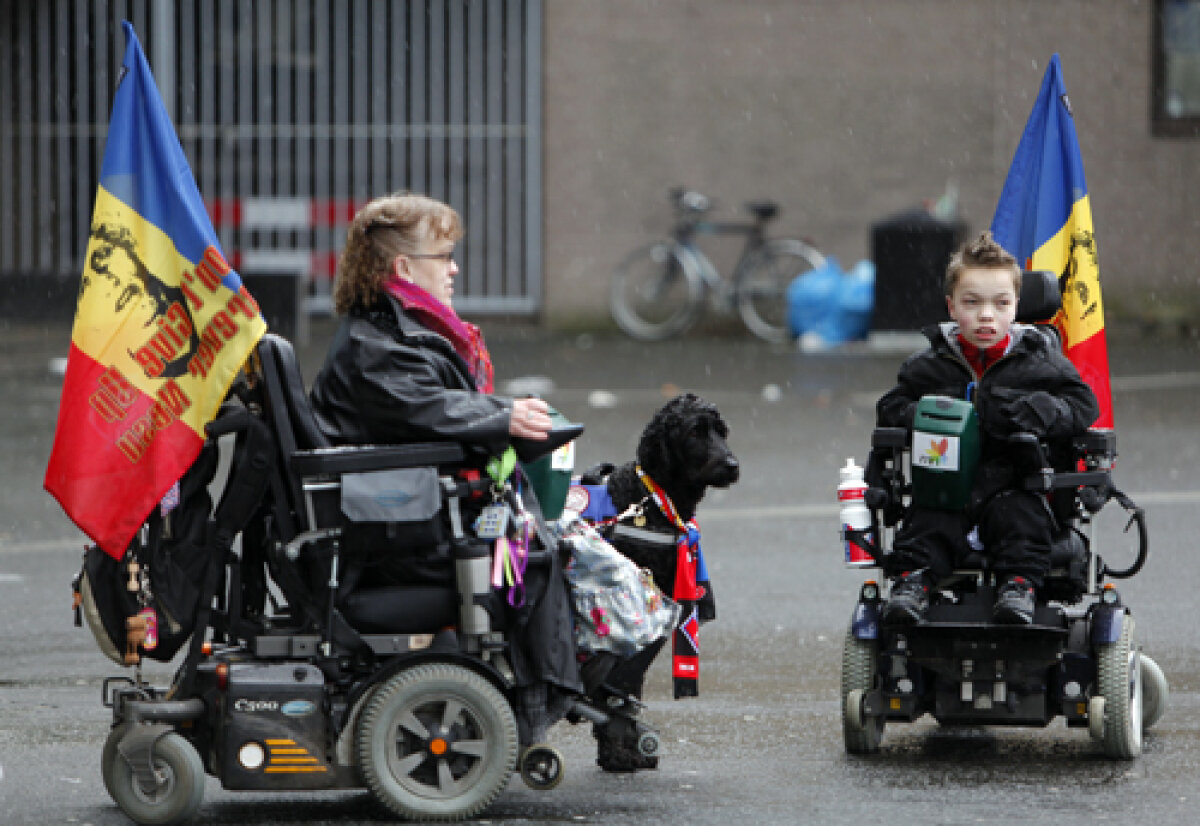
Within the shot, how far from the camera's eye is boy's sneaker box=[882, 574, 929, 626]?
553 centimetres

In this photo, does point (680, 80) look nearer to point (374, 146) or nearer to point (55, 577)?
point (374, 146)

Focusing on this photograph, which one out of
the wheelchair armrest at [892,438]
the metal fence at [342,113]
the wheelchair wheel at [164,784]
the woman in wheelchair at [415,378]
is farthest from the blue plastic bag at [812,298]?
the wheelchair wheel at [164,784]

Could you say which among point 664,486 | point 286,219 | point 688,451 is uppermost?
point 286,219

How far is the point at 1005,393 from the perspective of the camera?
5.72 meters

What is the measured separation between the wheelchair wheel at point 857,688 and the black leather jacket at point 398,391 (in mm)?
1332

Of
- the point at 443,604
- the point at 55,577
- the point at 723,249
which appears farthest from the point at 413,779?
the point at 723,249

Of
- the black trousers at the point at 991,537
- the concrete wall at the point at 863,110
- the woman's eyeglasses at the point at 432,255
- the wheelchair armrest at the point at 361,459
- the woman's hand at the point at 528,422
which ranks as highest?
the concrete wall at the point at 863,110

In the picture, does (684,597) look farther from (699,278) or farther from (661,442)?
(699,278)

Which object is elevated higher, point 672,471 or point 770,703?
point 672,471

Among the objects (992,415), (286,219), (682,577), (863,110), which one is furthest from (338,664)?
(286,219)

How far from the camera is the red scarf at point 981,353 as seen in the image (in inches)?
231

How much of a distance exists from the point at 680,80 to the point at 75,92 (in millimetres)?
6680

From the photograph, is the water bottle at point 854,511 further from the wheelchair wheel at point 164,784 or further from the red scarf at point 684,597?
the wheelchair wheel at point 164,784

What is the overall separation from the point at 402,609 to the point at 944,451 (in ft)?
5.20
